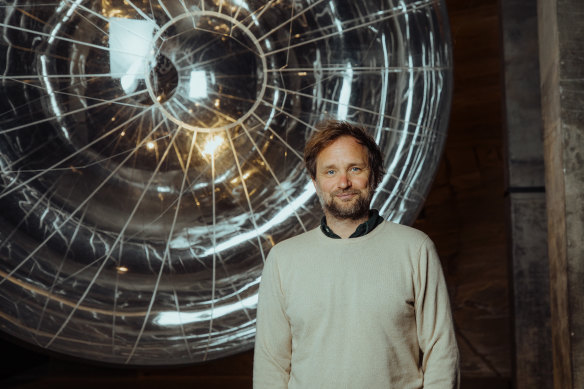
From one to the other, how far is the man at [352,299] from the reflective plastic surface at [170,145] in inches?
22.4

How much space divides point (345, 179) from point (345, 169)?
0.07ft

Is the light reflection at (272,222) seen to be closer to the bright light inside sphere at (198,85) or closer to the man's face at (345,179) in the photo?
the bright light inside sphere at (198,85)

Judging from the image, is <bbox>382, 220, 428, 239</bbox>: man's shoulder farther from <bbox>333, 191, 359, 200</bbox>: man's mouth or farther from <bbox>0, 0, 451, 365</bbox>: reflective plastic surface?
<bbox>0, 0, 451, 365</bbox>: reflective plastic surface

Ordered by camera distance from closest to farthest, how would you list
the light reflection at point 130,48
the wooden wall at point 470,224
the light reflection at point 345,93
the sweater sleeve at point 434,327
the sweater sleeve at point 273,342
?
the sweater sleeve at point 434,327 < the sweater sleeve at point 273,342 < the light reflection at point 130,48 < the light reflection at point 345,93 < the wooden wall at point 470,224

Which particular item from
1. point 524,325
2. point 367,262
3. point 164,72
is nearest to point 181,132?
point 164,72

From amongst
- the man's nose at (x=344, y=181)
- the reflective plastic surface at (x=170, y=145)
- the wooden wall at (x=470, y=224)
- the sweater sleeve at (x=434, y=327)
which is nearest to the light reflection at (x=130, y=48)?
the reflective plastic surface at (x=170, y=145)

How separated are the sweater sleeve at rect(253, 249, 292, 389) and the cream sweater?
2 centimetres

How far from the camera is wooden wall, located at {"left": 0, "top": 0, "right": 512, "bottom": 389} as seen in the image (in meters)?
2.67

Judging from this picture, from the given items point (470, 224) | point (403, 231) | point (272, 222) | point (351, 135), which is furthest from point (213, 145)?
point (470, 224)

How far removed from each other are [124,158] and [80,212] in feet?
0.63

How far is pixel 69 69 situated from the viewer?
1.57 m

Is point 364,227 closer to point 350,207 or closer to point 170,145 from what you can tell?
point 350,207

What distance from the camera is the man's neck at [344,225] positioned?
108 centimetres

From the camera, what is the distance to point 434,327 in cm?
101
